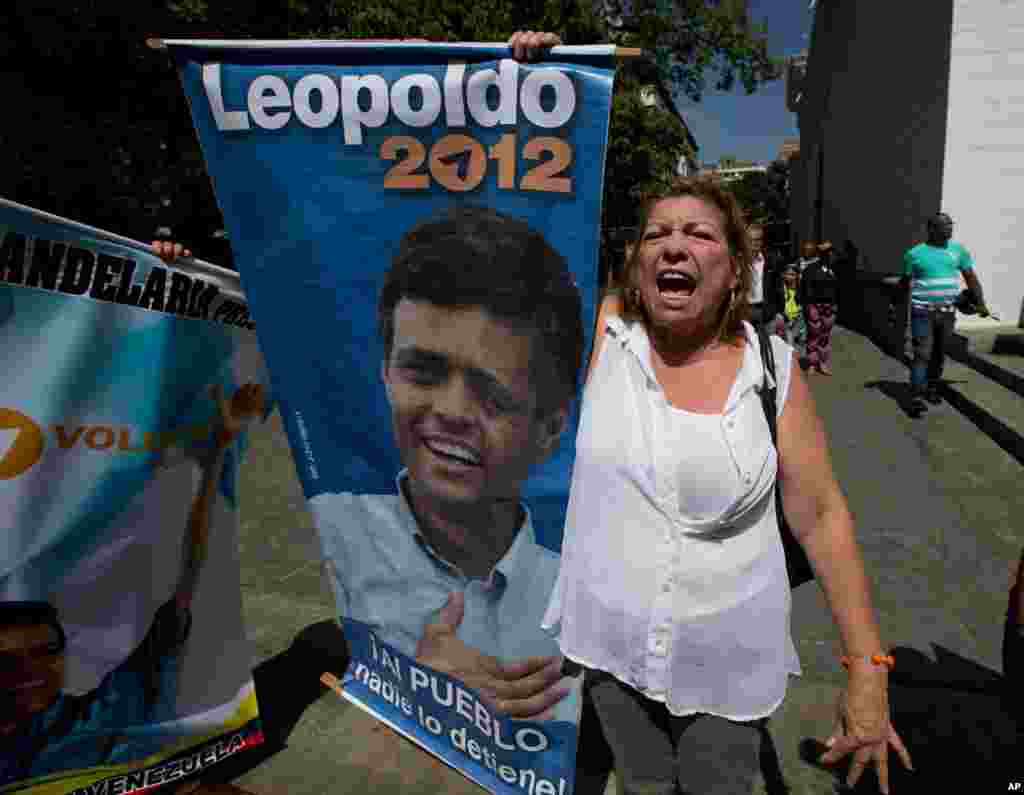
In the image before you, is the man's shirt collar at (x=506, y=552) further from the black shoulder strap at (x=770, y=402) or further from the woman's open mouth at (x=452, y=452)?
the black shoulder strap at (x=770, y=402)

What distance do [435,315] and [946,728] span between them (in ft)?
8.22

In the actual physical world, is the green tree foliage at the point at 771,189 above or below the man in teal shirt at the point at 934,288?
above

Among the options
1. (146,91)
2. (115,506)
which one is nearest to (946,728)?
(115,506)

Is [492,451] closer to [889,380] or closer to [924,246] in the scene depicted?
[924,246]

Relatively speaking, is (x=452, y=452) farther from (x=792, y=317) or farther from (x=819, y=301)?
(x=792, y=317)

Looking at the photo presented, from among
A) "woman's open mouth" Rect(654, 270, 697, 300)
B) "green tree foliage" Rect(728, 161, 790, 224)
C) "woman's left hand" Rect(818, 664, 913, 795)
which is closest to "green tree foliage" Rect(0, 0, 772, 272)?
"woman's open mouth" Rect(654, 270, 697, 300)

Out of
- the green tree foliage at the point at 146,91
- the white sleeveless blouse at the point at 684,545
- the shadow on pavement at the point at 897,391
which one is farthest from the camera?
the green tree foliage at the point at 146,91

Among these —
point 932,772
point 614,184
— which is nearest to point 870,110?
point 614,184

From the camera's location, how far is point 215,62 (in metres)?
2.34

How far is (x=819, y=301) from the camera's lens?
9.84 metres

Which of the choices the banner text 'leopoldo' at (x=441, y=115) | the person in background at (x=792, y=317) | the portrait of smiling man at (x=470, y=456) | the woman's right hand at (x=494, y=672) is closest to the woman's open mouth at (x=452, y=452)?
the portrait of smiling man at (x=470, y=456)

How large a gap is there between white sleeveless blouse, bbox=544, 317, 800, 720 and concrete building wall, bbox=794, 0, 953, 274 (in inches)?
427

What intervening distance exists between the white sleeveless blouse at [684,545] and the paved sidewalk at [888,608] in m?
1.29

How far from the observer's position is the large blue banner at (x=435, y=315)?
7.31 feet
